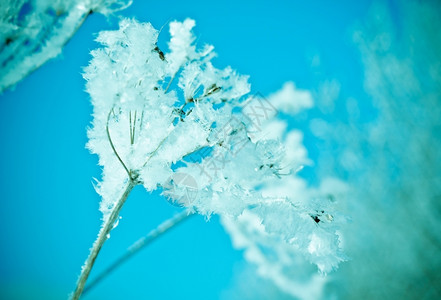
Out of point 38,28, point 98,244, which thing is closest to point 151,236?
point 98,244

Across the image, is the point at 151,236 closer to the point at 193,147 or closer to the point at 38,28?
the point at 193,147

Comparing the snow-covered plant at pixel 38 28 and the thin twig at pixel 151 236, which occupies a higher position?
the snow-covered plant at pixel 38 28

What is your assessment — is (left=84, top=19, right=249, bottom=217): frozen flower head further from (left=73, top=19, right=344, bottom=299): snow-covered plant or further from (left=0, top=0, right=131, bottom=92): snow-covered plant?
(left=0, top=0, right=131, bottom=92): snow-covered plant

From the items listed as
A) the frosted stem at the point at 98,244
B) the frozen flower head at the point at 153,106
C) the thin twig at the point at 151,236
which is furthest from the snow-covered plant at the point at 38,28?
the thin twig at the point at 151,236

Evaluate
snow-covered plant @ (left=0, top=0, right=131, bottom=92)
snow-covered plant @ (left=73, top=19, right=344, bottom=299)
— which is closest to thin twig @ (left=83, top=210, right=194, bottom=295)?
snow-covered plant @ (left=73, top=19, right=344, bottom=299)

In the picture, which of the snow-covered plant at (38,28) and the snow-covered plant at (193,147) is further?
the snow-covered plant at (193,147)

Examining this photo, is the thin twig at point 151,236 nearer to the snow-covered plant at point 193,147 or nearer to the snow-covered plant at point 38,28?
the snow-covered plant at point 193,147
